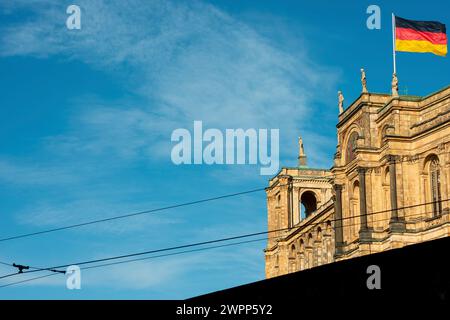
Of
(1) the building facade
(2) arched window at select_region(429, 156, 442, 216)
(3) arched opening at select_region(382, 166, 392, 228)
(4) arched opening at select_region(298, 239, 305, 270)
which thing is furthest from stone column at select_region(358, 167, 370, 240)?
(4) arched opening at select_region(298, 239, 305, 270)

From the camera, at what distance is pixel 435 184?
70.2 meters

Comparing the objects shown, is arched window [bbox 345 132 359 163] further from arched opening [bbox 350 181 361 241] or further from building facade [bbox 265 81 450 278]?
arched opening [bbox 350 181 361 241]

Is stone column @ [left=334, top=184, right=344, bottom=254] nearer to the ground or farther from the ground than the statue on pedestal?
nearer to the ground

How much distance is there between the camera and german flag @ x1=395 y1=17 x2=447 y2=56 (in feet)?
233

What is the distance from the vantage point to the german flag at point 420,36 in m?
71.1

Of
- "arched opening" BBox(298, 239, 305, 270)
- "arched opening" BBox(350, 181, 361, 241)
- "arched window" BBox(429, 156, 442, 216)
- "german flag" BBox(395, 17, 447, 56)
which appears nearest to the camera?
"arched window" BBox(429, 156, 442, 216)

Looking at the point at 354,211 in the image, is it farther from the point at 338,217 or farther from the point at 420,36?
the point at 420,36

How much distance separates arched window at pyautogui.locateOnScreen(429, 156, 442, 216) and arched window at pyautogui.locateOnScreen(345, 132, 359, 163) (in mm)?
8483

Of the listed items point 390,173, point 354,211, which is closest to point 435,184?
point 390,173

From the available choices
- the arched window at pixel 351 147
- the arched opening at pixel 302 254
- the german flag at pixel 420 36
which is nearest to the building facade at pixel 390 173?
the arched window at pixel 351 147

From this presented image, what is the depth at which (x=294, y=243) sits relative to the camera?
102 m
